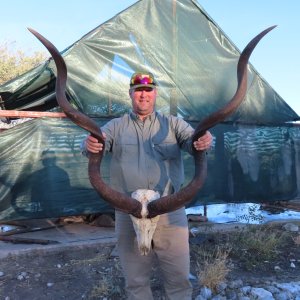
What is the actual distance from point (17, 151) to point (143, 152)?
367 centimetres

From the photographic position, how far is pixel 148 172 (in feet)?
11.7

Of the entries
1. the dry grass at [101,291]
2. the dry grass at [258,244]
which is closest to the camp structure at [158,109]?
the dry grass at [258,244]

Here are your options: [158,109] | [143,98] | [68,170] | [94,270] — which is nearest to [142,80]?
[143,98]

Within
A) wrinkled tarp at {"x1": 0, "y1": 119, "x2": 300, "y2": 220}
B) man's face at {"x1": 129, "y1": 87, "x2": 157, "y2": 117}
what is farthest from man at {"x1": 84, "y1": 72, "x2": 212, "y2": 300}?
wrinkled tarp at {"x1": 0, "y1": 119, "x2": 300, "y2": 220}

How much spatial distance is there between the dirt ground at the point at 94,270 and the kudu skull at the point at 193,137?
5.59 ft

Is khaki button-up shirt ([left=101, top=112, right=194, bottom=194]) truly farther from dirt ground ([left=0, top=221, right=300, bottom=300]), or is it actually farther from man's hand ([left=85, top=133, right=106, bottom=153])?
dirt ground ([left=0, top=221, right=300, bottom=300])

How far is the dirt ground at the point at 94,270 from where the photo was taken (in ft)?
15.7

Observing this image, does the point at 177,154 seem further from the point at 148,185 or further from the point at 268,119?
the point at 268,119

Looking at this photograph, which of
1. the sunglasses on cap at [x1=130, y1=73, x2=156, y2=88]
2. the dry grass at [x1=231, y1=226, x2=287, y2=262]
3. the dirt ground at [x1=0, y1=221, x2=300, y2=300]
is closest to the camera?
the sunglasses on cap at [x1=130, y1=73, x2=156, y2=88]

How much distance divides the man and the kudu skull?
251 millimetres

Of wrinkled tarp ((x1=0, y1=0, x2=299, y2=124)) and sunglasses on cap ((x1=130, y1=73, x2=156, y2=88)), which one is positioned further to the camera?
wrinkled tarp ((x1=0, y1=0, x2=299, y2=124))

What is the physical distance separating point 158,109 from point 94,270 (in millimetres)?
3414

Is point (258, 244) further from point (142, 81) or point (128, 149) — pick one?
point (142, 81)

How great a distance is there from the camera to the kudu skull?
10.1 feet
